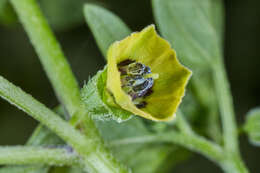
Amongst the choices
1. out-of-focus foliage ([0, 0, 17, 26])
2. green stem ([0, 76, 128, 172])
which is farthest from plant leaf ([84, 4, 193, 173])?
out-of-focus foliage ([0, 0, 17, 26])

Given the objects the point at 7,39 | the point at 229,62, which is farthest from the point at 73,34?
the point at 229,62

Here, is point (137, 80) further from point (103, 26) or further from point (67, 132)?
point (103, 26)

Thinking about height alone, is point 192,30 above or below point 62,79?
below

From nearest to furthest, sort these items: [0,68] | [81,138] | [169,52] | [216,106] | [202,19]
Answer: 1. [169,52]
2. [81,138]
3. [202,19]
4. [216,106]
5. [0,68]

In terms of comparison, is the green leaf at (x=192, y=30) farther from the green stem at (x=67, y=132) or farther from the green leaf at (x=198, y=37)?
the green stem at (x=67, y=132)

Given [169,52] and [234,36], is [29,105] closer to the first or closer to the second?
→ [169,52]

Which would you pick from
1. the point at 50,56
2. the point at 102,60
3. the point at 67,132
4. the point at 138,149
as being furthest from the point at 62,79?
the point at 102,60
